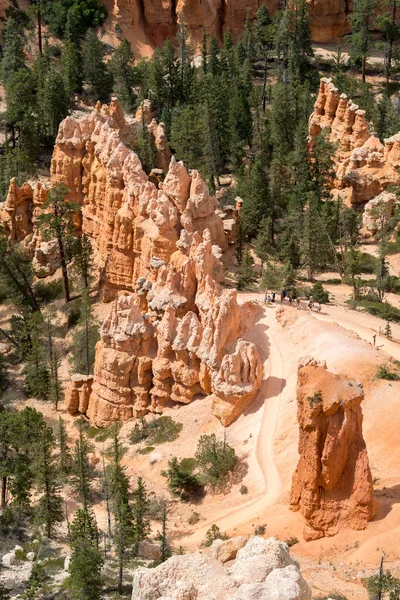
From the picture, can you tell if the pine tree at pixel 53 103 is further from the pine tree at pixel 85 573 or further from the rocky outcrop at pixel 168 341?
the pine tree at pixel 85 573

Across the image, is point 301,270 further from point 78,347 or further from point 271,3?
point 271,3

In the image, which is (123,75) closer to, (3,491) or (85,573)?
(3,491)

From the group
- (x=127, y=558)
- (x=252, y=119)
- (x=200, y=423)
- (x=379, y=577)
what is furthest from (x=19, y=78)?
(x=379, y=577)

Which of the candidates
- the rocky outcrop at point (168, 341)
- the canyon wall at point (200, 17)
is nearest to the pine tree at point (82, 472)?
the rocky outcrop at point (168, 341)

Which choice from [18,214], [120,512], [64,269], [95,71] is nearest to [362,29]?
[95,71]

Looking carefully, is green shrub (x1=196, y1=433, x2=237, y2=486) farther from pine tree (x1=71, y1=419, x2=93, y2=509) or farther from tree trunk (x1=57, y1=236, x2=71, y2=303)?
tree trunk (x1=57, y1=236, x2=71, y2=303)
